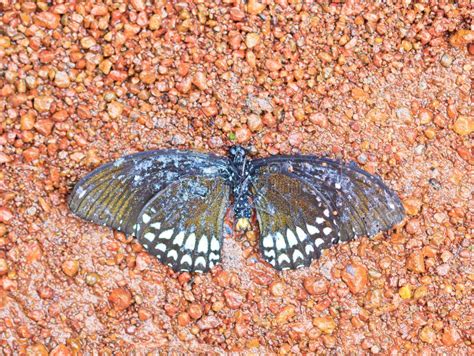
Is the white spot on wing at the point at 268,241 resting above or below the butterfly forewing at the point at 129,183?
below

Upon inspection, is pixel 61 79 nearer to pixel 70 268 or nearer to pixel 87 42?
pixel 87 42

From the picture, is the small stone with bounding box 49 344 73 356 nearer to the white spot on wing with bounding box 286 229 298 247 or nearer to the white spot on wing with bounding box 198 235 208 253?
the white spot on wing with bounding box 198 235 208 253

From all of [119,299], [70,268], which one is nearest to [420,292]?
[119,299]

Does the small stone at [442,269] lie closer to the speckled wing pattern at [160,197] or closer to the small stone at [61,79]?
the speckled wing pattern at [160,197]

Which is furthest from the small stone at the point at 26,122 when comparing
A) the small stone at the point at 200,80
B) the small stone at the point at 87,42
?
the small stone at the point at 200,80

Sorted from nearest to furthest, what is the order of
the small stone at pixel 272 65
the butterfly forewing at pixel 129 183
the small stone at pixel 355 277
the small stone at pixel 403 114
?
1. the butterfly forewing at pixel 129 183
2. the small stone at pixel 355 277
3. the small stone at pixel 272 65
4. the small stone at pixel 403 114

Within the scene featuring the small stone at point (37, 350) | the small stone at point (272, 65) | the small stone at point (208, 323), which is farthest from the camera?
the small stone at point (272, 65)
